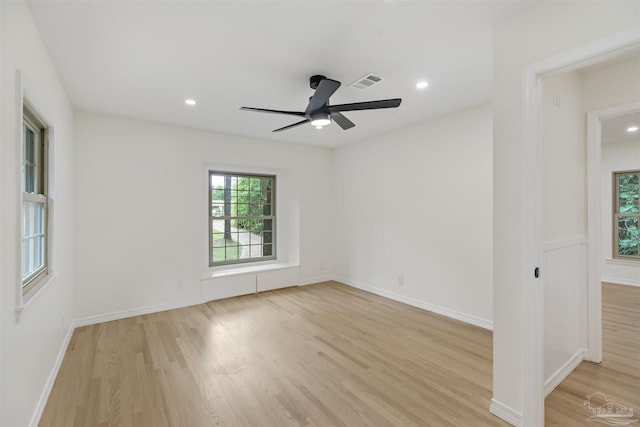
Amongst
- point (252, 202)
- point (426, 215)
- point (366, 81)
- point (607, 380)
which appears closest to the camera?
point (607, 380)

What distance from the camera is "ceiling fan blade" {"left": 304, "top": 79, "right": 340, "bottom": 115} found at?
7.02 ft

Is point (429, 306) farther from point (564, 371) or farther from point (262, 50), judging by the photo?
point (262, 50)

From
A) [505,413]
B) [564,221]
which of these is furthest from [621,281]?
[505,413]

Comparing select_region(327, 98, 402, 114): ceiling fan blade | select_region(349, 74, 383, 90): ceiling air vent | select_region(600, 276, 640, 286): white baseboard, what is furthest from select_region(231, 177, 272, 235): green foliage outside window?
select_region(600, 276, 640, 286): white baseboard

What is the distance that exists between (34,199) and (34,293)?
690 mm

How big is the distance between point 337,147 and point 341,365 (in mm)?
4073

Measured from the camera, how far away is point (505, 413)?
1893mm

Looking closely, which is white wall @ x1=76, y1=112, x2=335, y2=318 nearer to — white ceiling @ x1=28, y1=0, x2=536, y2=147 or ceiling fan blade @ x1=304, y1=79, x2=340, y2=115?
white ceiling @ x1=28, y1=0, x2=536, y2=147

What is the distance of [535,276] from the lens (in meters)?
1.81

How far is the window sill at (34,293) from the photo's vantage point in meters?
1.59

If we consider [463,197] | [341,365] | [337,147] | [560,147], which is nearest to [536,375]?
[341,365]

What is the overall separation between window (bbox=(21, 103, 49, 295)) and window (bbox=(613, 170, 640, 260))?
337 inches

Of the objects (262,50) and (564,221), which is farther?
(564,221)

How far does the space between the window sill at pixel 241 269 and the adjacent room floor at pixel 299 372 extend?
0.83 m
